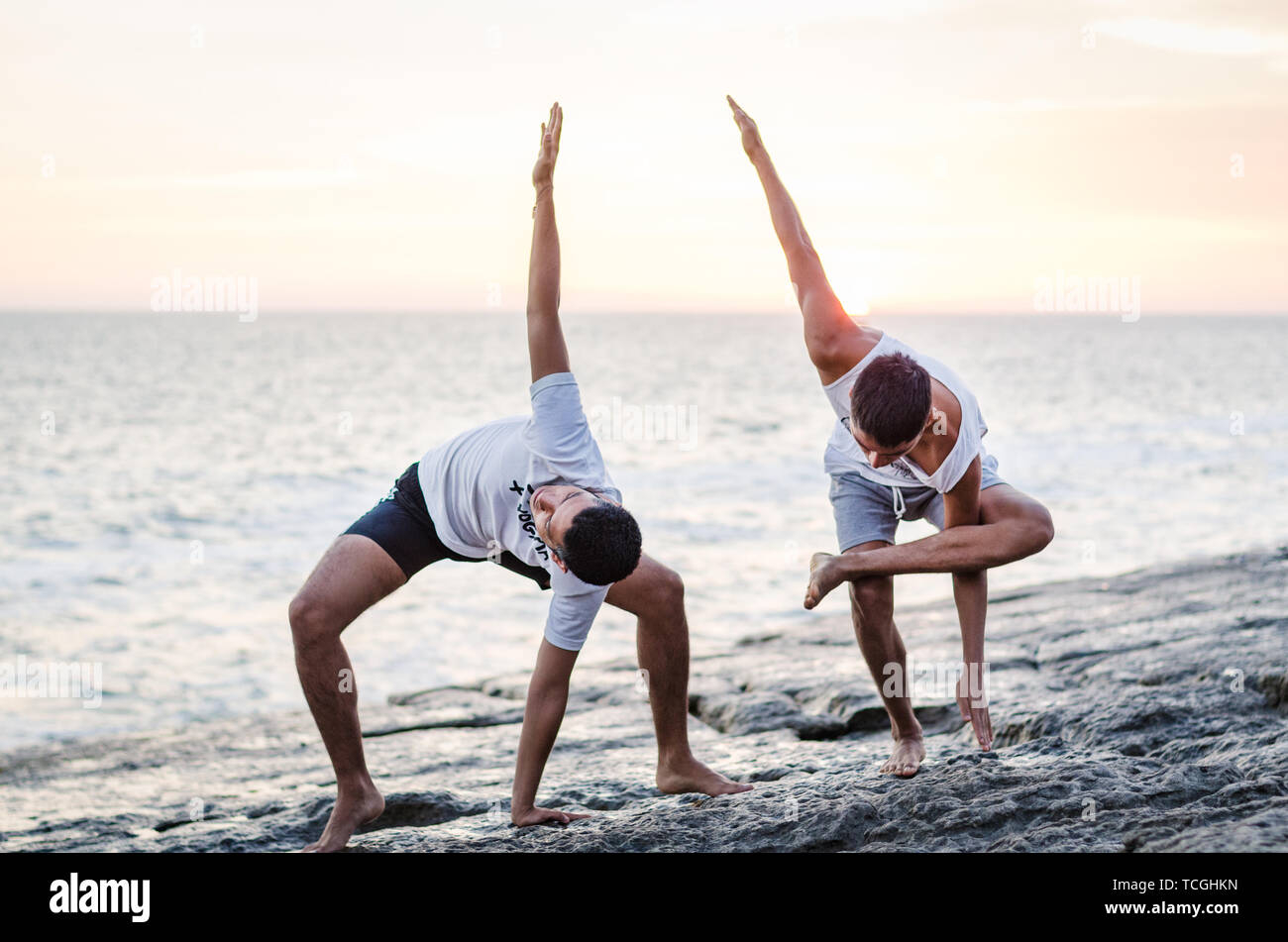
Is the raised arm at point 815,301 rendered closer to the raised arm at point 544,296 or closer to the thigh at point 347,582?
the raised arm at point 544,296

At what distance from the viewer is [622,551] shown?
11.9 feet

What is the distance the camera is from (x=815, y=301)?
158 inches

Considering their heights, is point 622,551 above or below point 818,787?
above

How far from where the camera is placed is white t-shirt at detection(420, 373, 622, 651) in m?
3.87

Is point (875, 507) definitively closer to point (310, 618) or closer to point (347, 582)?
point (347, 582)

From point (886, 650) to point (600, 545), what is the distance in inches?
51.3

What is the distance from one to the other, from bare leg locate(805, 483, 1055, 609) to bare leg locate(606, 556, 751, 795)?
535 millimetres

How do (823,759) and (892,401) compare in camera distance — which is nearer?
(892,401)

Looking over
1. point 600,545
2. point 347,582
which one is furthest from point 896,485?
point 347,582

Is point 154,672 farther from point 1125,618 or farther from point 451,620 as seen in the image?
point 1125,618

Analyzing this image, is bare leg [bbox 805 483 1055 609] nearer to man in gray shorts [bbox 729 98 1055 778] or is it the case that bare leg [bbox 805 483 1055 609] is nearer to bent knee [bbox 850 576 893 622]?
man in gray shorts [bbox 729 98 1055 778]

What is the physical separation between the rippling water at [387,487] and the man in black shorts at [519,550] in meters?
3.71

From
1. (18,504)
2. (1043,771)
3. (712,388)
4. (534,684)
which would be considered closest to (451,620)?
(534,684)
